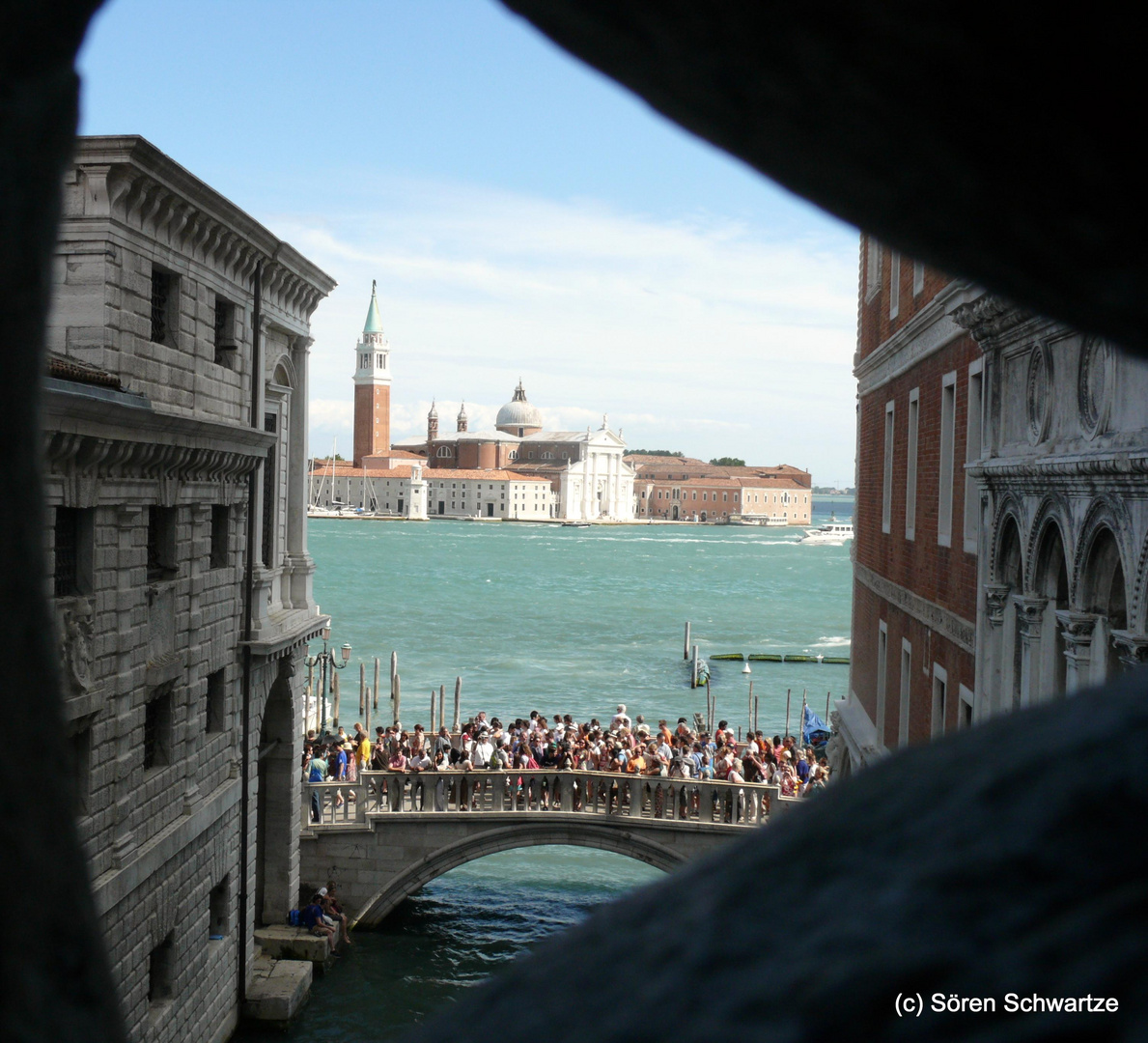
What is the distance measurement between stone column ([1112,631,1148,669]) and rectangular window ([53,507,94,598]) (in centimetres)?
804

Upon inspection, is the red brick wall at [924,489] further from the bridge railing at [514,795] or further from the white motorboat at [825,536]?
the white motorboat at [825,536]

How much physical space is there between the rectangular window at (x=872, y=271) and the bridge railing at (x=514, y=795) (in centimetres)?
766

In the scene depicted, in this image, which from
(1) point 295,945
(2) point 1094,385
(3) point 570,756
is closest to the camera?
(2) point 1094,385

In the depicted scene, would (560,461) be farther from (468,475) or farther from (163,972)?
(163,972)

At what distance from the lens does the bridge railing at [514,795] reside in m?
19.8

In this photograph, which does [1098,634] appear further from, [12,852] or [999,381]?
[12,852]

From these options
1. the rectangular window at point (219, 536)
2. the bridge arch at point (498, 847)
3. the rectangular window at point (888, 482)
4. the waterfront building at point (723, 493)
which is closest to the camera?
the rectangular window at point (219, 536)

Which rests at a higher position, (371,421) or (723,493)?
(371,421)

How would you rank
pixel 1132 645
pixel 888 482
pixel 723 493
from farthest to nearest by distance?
1. pixel 723 493
2. pixel 888 482
3. pixel 1132 645

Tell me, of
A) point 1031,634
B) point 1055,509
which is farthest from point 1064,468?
point 1031,634

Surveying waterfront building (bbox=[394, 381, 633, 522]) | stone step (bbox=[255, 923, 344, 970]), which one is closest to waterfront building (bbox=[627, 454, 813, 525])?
waterfront building (bbox=[394, 381, 633, 522])

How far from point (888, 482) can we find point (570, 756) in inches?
317

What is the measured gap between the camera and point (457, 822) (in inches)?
790

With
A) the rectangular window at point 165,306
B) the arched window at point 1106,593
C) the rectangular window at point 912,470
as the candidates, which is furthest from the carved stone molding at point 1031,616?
the rectangular window at point 165,306
